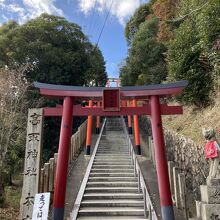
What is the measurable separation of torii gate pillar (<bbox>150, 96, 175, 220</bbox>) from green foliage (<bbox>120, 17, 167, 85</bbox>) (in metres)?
14.3

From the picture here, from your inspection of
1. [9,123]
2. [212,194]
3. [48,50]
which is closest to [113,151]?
[9,123]

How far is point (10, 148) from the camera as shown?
14273mm

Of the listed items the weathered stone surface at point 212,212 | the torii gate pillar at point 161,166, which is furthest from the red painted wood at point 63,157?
the weathered stone surface at point 212,212

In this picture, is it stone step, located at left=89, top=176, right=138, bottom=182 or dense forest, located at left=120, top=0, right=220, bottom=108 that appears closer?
stone step, located at left=89, top=176, right=138, bottom=182

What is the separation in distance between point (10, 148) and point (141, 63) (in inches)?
644

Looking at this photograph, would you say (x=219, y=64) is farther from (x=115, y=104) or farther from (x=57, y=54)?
(x=57, y=54)

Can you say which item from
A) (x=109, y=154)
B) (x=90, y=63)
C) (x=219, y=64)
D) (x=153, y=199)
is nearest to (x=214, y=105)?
(x=219, y=64)

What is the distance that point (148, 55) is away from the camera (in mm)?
25562

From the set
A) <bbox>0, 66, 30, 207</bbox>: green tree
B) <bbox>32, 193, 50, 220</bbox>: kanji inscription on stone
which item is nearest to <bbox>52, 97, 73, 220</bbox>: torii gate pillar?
<bbox>32, 193, 50, 220</bbox>: kanji inscription on stone

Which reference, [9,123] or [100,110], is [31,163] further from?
[9,123]

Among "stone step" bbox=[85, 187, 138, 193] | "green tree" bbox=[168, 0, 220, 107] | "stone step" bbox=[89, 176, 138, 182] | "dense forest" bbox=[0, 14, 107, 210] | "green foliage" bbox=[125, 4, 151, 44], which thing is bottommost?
"stone step" bbox=[85, 187, 138, 193]

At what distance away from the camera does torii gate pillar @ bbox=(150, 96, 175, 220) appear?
300 inches

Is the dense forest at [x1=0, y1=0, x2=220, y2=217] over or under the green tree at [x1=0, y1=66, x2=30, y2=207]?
over

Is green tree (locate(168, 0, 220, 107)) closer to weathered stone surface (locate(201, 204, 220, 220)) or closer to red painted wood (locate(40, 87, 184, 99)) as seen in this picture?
red painted wood (locate(40, 87, 184, 99))
